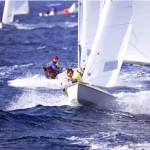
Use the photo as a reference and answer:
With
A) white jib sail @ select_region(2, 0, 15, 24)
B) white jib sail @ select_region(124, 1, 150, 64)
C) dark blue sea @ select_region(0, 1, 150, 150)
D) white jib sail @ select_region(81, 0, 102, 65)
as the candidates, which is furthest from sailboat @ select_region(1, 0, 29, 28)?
white jib sail @ select_region(124, 1, 150, 64)

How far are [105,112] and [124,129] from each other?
11.2ft

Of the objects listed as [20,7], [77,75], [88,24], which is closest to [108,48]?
[77,75]

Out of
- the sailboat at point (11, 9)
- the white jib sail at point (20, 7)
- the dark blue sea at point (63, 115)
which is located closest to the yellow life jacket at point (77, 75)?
the dark blue sea at point (63, 115)

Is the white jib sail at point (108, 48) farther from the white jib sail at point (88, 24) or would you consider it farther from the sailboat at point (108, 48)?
the white jib sail at point (88, 24)

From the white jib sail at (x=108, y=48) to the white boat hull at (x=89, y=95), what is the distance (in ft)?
1.69

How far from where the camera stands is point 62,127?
26625 millimetres

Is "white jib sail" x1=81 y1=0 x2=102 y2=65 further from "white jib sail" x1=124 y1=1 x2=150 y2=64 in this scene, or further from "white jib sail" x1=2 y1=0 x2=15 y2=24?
"white jib sail" x1=2 y1=0 x2=15 y2=24

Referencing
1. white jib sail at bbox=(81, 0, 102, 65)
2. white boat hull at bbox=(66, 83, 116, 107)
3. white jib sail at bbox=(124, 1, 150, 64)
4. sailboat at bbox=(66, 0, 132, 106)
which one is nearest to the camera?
sailboat at bbox=(66, 0, 132, 106)

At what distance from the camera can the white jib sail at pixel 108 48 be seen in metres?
28.6

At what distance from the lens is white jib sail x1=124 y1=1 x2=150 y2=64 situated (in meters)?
32.0

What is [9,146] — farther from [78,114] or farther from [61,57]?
[61,57]

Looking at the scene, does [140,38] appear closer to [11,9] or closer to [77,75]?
[77,75]

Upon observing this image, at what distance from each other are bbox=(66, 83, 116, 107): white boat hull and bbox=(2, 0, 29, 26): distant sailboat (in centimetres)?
5348

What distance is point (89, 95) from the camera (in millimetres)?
29375
